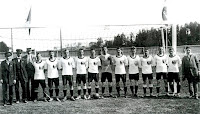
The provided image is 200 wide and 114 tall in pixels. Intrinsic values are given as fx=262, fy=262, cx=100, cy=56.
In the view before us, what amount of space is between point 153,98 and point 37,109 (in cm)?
397

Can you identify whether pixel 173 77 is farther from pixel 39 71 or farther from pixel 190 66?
pixel 39 71

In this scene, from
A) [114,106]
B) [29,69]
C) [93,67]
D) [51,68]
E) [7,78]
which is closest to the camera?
[114,106]

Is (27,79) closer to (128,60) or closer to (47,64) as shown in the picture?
(47,64)

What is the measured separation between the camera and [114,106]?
8.03 meters

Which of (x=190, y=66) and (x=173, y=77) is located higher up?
(x=190, y=66)

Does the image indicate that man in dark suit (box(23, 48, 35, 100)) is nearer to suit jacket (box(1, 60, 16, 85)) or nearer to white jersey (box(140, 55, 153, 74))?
suit jacket (box(1, 60, 16, 85))

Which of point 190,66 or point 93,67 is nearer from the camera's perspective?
point 190,66

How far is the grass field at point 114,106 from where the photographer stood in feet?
24.5

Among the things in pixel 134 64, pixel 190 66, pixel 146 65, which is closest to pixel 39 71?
pixel 134 64

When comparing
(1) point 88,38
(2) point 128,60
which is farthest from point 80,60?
(1) point 88,38

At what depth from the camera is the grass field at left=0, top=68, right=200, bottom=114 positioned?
24.5ft

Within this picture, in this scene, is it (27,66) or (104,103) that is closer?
(104,103)

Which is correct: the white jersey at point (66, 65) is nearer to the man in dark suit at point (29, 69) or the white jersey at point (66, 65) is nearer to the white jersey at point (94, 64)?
the white jersey at point (94, 64)

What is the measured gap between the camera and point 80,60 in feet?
30.8
